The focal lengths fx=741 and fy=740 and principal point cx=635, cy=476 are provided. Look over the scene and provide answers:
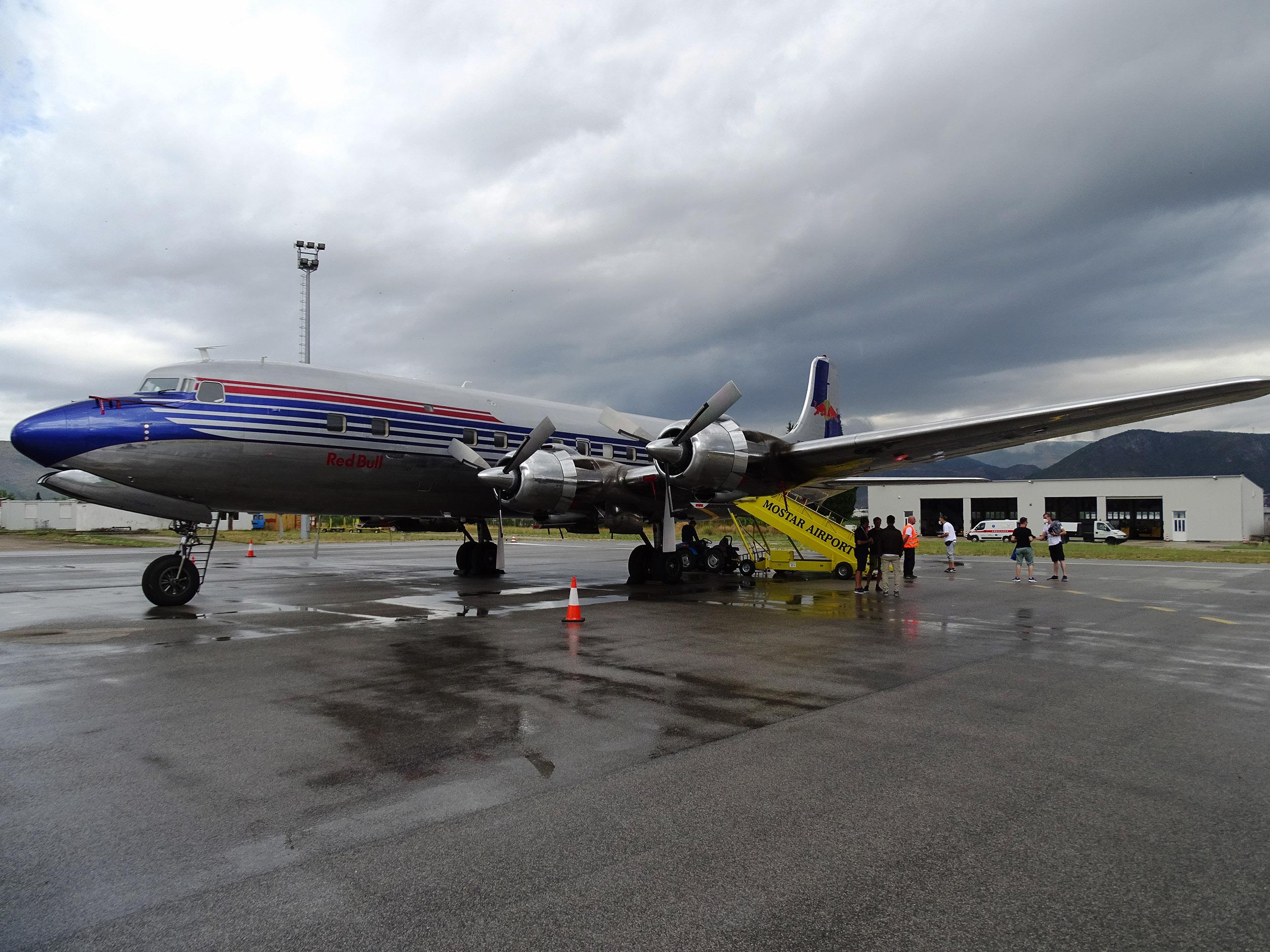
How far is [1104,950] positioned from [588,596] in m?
12.7

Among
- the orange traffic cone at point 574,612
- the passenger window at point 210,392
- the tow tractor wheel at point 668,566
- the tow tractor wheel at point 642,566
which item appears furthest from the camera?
the tow tractor wheel at point 642,566

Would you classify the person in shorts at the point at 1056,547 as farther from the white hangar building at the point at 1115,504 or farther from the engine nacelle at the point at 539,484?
the white hangar building at the point at 1115,504

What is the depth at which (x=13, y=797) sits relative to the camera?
423 cm

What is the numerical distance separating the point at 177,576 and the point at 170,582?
0.14m

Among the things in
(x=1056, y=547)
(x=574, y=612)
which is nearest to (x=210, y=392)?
(x=574, y=612)

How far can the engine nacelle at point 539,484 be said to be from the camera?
1490 centimetres

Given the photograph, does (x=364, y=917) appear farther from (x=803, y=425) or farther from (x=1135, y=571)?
(x=1135, y=571)

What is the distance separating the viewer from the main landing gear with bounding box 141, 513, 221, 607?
12680 mm

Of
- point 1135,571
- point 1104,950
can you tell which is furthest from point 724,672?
point 1135,571

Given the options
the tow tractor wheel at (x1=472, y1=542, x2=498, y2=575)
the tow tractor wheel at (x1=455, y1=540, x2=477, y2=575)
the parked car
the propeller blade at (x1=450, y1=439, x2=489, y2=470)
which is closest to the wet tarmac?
the propeller blade at (x1=450, y1=439, x2=489, y2=470)

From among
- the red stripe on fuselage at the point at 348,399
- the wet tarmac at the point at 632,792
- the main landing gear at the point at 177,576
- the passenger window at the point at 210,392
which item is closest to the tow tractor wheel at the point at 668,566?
the red stripe on fuselage at the point at 348,399

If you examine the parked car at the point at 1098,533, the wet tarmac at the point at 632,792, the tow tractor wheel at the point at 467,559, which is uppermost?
the tow tractor wheel at the point at 467,559

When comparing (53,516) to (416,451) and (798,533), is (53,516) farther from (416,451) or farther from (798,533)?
(798,533)

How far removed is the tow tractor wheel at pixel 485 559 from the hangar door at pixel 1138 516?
2291 inches
